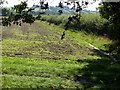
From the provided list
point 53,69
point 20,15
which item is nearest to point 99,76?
point 53,69

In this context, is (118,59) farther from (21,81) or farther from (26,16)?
(26,16)

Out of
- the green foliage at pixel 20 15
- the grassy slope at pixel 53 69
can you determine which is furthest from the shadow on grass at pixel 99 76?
the green foliage at pixel 20 15

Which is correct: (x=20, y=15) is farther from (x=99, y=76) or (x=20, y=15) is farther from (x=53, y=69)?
(x=53, y=69)

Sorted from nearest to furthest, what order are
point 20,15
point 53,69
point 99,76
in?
point 20,15, point 99,76, point 53,69

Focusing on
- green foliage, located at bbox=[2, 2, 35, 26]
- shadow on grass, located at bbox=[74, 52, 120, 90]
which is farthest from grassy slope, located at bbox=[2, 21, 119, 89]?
green foliage, located at bbox=[2, 2, 35, 26]

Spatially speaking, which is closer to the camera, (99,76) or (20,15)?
(20,15)

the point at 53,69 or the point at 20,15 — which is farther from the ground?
the point at 20,15

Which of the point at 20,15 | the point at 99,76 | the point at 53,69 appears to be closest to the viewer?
the point at 20,15

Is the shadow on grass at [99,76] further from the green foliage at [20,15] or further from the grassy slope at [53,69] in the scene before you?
the green foliage at [20,15]

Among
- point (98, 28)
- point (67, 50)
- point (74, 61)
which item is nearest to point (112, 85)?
point (74, 61)

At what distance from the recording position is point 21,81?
1213 cm

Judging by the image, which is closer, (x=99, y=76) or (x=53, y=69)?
(x=99, y=76)

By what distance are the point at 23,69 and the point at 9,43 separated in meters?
8.78

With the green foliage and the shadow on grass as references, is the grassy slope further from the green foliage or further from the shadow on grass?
the green foliage
